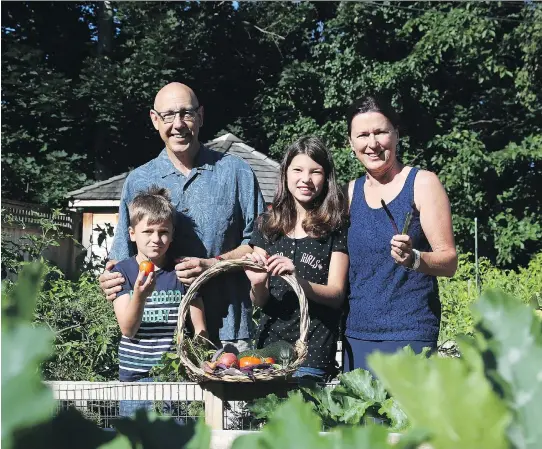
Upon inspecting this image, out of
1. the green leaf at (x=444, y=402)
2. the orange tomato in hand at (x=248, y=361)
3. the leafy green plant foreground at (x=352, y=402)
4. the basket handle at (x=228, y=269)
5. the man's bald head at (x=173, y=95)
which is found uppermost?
the man's bald head at (x=173, y=95)

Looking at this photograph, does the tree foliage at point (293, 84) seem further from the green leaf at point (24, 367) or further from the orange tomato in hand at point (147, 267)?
the green leaf at point (24, 367)

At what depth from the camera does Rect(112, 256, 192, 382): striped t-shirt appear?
3.35 metres

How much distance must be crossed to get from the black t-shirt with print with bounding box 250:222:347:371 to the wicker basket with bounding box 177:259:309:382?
0.21m

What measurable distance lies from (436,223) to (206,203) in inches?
37.1

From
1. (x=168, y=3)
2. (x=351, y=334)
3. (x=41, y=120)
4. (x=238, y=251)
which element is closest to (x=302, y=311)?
(x=351, y=334)

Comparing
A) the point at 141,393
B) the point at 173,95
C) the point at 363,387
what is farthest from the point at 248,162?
the point at 363,387

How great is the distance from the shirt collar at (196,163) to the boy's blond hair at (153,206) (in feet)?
0.27

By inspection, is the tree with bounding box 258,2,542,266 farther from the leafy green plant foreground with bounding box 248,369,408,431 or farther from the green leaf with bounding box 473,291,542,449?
the green leaf with bounding box 473,291,542,449

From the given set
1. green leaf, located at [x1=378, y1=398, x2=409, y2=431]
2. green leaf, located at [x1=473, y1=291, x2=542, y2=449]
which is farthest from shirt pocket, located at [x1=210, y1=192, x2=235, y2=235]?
green leaf, located at [x1=473, y1=291, x2=542, y2=449]

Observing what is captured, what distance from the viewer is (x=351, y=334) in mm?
2902

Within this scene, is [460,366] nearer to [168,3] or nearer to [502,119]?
[502,119]

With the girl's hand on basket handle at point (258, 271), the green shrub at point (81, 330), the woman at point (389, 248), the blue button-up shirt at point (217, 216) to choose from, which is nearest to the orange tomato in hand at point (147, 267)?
the blue button-up shirt at point (217, 216)

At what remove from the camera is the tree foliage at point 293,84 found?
59.8 feet

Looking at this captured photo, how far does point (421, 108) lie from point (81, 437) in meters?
19.5
